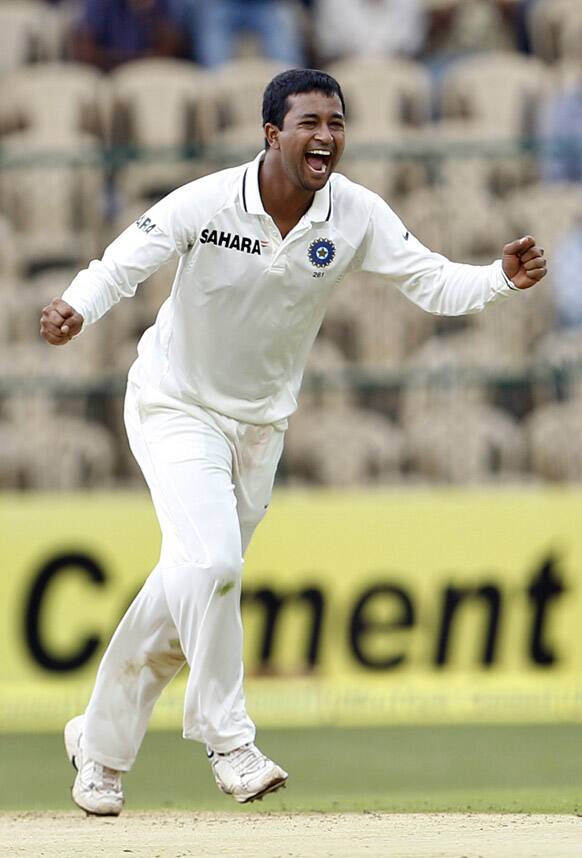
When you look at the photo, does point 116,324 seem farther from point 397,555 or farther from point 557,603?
point 557,603

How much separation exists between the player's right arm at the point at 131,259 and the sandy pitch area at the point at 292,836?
65.6 inches

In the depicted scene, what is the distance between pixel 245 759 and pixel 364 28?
906 cm

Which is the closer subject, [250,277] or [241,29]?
[250,277]

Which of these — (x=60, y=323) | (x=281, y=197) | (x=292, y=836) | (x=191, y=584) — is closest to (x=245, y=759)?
(x=292, y=836)

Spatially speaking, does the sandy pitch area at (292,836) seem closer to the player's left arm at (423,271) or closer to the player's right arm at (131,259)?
the player's right arm at (131,259)

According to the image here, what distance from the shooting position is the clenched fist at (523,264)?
5691 millimetres

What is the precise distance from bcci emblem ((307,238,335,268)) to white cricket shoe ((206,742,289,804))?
1680 millimetres

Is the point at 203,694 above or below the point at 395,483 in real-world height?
below

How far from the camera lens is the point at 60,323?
535cm

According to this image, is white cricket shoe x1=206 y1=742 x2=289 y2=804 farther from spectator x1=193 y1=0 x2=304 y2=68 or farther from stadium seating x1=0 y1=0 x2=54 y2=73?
stadium seating x1=0 y1=0 x2=54 y2=73

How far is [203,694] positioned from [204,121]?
7.71m

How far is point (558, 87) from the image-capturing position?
1263 centimetres

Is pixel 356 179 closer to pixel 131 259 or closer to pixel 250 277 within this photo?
pixel 250 277

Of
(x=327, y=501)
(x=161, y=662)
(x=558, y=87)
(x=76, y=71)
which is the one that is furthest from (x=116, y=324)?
(x=161, y=662)
